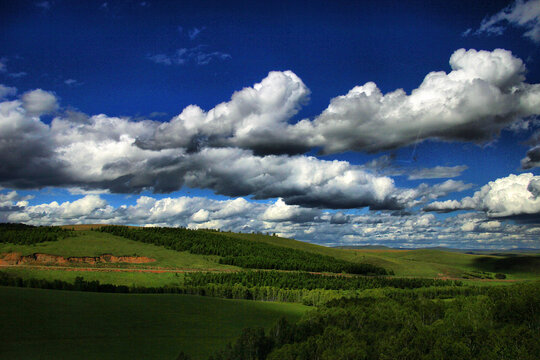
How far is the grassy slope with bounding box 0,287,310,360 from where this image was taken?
51406 mm

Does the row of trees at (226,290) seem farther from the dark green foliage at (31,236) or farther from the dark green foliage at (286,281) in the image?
the dark green foliage at (31,236)

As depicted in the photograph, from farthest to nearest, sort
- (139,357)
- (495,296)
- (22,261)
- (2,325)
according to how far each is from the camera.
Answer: (22,261) < (495,296) < (2,325) < (139,357)

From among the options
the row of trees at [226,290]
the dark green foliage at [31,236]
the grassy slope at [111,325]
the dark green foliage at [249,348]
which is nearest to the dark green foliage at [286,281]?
the row of trees at [226,290]

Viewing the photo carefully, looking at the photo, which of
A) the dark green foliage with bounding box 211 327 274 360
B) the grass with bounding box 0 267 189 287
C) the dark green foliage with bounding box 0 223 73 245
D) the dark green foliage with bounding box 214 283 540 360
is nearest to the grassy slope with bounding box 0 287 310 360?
the dark green foliage with bounding box 211 327 274 360

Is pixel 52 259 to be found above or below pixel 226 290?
above

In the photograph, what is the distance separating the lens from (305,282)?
156 metres

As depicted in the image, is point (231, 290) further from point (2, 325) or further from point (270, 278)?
point (2, 325)

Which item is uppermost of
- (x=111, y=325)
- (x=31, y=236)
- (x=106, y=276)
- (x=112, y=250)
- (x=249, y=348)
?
(x=31, y=236)

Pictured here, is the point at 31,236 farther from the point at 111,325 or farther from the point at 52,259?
the point at 111,325

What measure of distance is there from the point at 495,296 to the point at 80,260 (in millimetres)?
147418

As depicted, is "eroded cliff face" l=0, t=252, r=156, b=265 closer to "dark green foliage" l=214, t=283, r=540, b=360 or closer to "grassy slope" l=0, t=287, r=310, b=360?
"grassy slope" l=0, t=287, r=310, b=360

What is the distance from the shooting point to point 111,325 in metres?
65.6

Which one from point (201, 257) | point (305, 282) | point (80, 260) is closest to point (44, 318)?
point (80, 260)

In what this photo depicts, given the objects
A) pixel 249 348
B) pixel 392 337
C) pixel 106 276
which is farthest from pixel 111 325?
pixel 106 276
